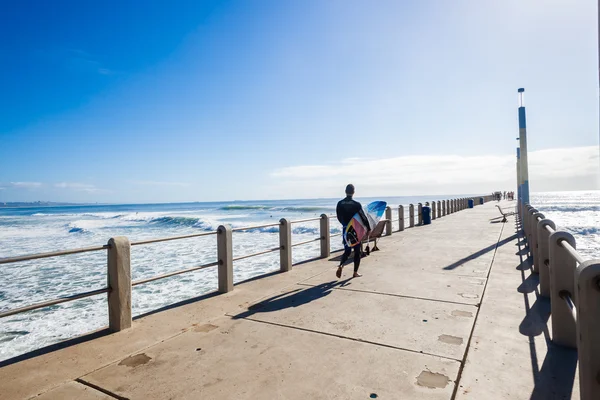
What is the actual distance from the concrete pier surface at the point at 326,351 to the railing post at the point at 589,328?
0.73m

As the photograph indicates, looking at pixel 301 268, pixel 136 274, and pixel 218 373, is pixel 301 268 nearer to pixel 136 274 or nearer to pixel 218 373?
pixel 218 373

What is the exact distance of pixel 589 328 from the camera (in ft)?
6.72

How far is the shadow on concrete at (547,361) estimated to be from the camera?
8.80 ft

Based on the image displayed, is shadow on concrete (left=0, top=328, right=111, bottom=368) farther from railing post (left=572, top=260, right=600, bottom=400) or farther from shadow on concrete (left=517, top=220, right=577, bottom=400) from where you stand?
railing post (left=572, top=260, right=600, bottom=400)

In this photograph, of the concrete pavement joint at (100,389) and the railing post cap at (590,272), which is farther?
the concrete pavement joint at (100,389)

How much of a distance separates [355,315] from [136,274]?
8552 millimetres

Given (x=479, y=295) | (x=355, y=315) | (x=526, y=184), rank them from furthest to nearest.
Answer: (x=526, y=184) < (x=479, y=295) < (x=355, y=315)

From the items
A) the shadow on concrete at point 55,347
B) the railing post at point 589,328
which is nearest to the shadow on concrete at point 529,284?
the railing post at point 589,328

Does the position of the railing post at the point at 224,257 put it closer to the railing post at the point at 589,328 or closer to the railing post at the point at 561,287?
the railing post at the point at 561,287

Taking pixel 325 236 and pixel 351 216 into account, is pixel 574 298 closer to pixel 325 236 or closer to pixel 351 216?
pixel 351 216

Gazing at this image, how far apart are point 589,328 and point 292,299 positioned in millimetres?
3894

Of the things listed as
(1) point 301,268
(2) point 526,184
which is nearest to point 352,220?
(1) point 301,268

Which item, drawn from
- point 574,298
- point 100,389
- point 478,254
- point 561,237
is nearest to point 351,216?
point 561,237

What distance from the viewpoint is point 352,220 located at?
668cm
